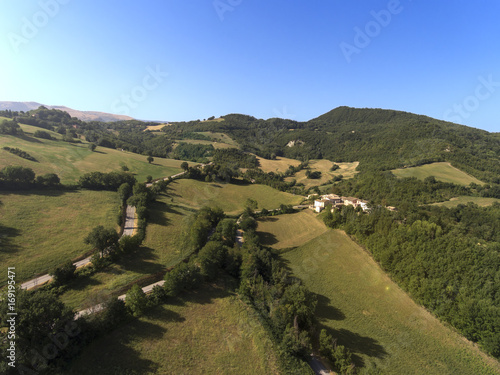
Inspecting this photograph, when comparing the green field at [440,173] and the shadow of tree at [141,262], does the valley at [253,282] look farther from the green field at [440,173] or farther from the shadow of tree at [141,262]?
the green field at [440,173]

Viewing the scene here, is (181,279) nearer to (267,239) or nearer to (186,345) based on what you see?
(186,345)

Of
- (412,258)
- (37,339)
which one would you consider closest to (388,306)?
(412,258)

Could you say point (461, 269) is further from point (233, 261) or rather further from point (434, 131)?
point (434, 131)

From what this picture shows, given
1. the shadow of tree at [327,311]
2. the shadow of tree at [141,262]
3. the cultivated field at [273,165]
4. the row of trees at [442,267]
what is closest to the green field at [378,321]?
the shadow of tree at [327,311]

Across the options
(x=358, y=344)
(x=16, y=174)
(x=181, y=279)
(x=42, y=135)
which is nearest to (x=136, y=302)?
(x=181, y=279)

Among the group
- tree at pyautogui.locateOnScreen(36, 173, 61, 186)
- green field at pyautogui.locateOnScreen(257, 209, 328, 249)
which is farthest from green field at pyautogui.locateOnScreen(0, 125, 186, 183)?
green field at pyautogui.locateOnScreen(257, 209, 328, 249)

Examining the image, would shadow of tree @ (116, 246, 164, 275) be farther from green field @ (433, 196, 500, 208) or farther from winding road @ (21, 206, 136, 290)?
green field @ (433, 196, 500, 208)
